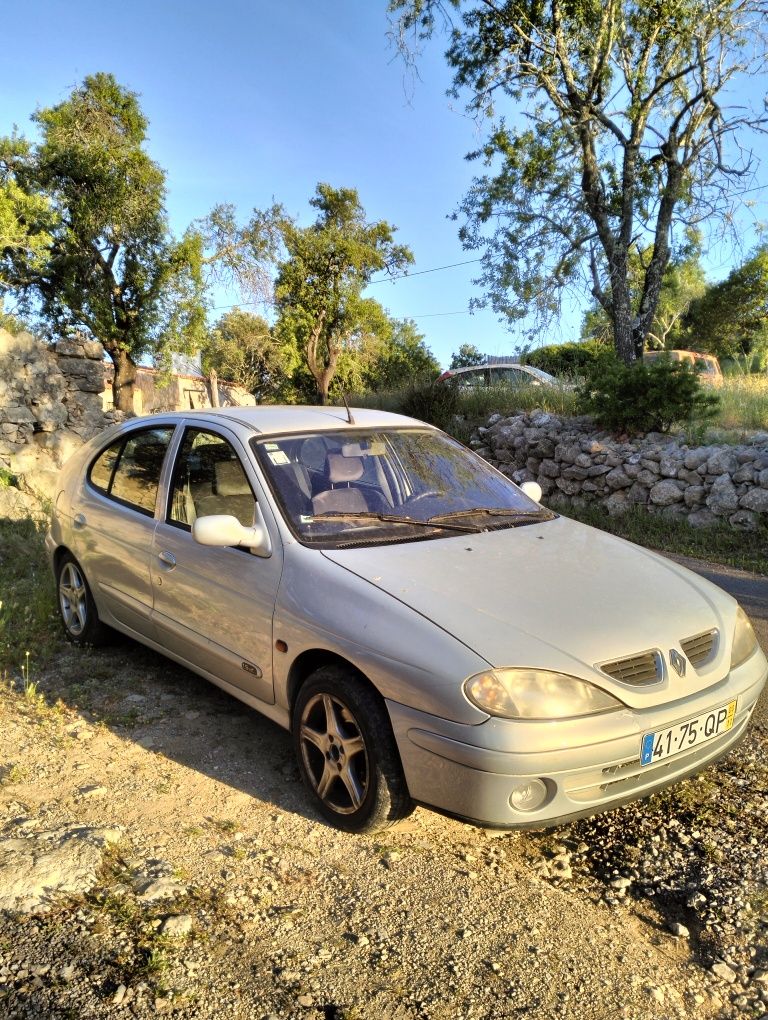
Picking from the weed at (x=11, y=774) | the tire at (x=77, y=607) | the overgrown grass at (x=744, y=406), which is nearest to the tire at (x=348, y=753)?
the weed at (x=11, y=774)

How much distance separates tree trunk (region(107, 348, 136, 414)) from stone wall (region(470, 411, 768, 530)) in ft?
36.4

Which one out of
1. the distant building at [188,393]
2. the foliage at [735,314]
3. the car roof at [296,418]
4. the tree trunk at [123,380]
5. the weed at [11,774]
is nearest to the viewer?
the weed at [11,774]

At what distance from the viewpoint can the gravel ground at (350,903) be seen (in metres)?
2.07

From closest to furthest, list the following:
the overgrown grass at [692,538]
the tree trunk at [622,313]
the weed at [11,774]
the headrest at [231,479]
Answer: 1. the weed at [11,774]
2. the headrest at [231,479]
3. the overgrown grass at [692,538]
4. the tree trunk at [622,313]

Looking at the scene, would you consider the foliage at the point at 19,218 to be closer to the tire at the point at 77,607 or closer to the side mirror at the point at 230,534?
the tire at the point at 77,607

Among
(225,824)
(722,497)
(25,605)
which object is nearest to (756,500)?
(722,497)

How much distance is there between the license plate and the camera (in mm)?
2529

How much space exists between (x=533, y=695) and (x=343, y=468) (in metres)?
1.63

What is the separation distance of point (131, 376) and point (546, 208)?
11447mm

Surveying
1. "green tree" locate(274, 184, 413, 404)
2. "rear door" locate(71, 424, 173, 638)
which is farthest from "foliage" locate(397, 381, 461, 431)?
"green tree" locate(274, 184, 413, 404)

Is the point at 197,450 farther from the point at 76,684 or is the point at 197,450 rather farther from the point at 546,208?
the point at 546,208

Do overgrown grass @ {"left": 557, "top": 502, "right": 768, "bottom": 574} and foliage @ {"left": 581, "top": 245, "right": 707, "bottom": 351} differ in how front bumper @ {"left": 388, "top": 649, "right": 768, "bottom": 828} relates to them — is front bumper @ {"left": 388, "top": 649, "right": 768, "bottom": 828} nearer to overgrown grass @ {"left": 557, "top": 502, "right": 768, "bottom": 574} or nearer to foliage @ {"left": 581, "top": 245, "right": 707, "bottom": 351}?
overgrown grass @ {"left": 557, "top": 502, "right": 768, "bottom": 574}

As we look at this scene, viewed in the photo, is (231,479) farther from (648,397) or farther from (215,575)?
(648,397)

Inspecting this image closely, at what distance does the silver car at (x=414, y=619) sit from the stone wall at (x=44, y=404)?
6.92 m
